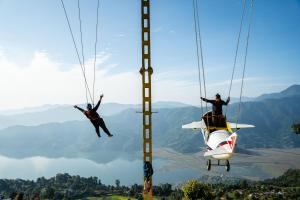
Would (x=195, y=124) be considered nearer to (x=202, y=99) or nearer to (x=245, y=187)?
(x=202, y=99)

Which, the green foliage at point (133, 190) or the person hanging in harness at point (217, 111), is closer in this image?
the person hanging in harness at point (217, 111)

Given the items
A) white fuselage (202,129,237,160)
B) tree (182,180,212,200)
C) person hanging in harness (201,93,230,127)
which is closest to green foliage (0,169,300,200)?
tree (182,180,212,200)

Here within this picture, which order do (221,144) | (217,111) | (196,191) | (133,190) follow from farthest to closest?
(133,190) → (196,191) → (217,111) → (221,144)

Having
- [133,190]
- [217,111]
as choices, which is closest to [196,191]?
[217,111]

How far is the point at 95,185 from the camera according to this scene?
164m

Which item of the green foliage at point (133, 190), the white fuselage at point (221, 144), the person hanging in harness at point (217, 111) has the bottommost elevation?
the green foliage at point (133, 190)

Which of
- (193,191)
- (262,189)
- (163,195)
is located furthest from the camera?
(163,195)

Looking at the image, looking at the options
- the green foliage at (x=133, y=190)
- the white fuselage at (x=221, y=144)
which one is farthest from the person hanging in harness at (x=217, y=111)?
the green foliage at (x=133, y=190)

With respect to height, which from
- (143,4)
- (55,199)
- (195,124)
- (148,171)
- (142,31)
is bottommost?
(55,199)

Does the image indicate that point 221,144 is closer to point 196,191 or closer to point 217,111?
point 217,111

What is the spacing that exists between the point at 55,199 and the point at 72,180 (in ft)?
130

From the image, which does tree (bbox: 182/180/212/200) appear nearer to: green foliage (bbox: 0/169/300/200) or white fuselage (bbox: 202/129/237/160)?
green foliage (bbox: 0/169/300/200)

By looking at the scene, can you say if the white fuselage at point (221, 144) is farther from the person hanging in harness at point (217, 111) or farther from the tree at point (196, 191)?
the tree at point (196, 191)

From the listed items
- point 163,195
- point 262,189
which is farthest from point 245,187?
point 163,195
